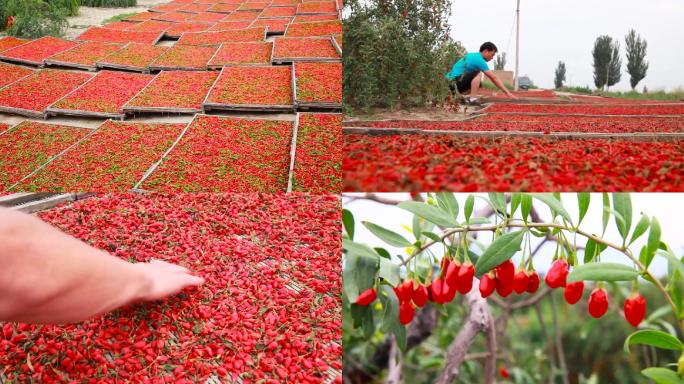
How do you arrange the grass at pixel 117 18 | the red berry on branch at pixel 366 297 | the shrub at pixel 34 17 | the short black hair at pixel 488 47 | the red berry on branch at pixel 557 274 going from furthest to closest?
1. the grass at pixel 117 18
2. the shrub at pixel 34 17
3. the short black hair at pixel 488 47
4. the red berry on branch at pixel 366 297
5. the red berry on branch at pixel 557 274

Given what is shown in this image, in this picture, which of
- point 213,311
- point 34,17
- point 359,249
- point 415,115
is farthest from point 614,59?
point 34,17

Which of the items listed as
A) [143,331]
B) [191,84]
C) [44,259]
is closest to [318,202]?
[143,331]

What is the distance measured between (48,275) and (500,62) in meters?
1.31

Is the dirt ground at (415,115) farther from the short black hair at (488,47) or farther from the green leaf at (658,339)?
the green leaf at (658,339)

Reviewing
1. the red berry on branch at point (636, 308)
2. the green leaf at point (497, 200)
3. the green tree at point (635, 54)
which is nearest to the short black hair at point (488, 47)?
the green tree at point (635, 54)

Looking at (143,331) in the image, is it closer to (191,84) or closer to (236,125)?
(236,125)

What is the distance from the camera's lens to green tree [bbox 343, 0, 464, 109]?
1.64 meters

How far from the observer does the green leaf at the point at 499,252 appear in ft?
2.69

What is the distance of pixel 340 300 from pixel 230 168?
3.05 feet

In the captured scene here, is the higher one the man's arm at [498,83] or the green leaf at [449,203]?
the man's arm at [498,83]

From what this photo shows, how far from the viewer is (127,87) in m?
2.64

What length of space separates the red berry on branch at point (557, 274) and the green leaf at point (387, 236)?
0.24 m

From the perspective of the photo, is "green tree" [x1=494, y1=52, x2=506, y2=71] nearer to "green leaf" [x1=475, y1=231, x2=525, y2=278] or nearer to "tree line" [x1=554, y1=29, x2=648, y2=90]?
"tree line" [x1=554, y1=29, x2=648, y2=90]

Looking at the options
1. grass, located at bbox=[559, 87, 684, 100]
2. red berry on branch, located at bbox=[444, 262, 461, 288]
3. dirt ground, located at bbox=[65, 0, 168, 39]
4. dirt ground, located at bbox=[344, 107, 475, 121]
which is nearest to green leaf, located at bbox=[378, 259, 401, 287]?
red berry on branch, located at bbox=[444, 262, 461, 288]
